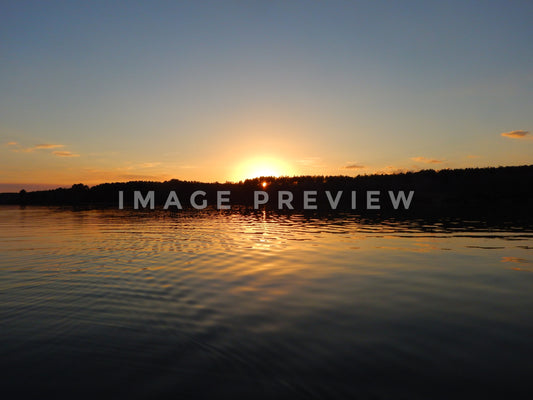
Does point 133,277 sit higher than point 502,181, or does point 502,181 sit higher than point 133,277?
point 502,181

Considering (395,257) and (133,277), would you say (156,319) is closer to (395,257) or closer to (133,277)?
(133,277)

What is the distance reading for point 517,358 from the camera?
7.45 metres

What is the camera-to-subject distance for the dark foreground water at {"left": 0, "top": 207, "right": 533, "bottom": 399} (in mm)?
6539

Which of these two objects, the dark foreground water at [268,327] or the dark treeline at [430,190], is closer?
the dark foreground water at [268,327]

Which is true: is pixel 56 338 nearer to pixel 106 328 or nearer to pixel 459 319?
pixel 106 328

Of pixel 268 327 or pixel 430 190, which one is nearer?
pixel 268 327

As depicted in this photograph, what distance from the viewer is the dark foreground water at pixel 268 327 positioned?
6.54m

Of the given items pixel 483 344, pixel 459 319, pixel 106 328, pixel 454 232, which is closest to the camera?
pixel 483 344

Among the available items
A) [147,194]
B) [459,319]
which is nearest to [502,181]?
[459,319]

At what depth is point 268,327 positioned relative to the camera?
9383mm

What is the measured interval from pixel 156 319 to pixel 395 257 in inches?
566

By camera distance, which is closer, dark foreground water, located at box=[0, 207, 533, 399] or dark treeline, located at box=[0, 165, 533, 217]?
dark foreground water, located at box=[0, 207, 533, 399]

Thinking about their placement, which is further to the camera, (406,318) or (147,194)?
(147,194)

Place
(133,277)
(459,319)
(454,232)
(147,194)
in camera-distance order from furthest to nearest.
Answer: (147,194) < (454,232) < (133,277) < (459,319)
